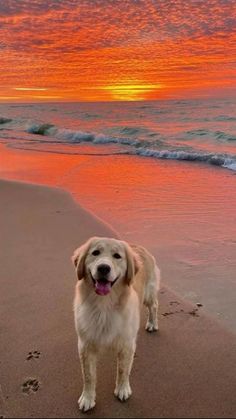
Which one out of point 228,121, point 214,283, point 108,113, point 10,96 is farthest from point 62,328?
point 10,96

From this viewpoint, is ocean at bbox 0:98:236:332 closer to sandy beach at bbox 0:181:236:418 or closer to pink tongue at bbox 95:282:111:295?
sandy beach at bbox 0:181:236:418

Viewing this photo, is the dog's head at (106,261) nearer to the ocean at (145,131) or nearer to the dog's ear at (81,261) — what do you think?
the dog's ear at (81,261)

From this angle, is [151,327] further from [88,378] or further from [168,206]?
[168,206]

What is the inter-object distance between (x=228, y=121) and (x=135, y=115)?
670cm

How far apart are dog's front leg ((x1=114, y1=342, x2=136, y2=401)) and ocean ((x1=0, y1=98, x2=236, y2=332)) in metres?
1.31

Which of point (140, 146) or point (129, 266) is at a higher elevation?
point (129, 266)

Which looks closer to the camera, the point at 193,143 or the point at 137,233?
the point at 137,233

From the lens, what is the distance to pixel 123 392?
3686mm

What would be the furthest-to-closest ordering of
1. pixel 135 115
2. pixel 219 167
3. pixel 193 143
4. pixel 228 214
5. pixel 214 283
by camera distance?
pixel 135 115, pixel 193 143, pixel 219 167, pixel 228 214, pixel 214 283

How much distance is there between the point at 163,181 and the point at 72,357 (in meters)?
7.00

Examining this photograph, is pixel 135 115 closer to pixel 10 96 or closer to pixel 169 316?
pixel 169 316

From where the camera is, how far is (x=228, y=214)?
8.09 meters

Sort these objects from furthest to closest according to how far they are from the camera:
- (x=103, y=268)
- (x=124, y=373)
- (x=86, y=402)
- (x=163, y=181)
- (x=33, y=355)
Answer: (x=163, y=181), (x=33, y=355), (x=124, y=373), (x=86, y=402), (x=103, y=268)

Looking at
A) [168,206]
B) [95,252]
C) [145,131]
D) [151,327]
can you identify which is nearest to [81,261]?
[95,252]
